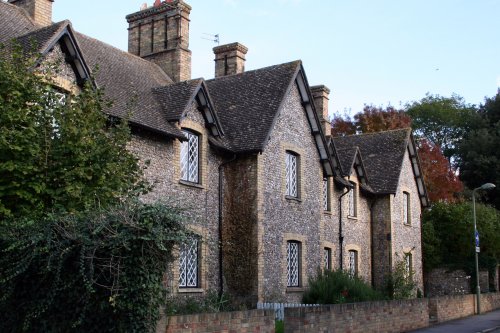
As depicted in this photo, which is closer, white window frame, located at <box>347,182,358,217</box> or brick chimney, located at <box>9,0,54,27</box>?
brick chimney, located at <box>9,0,54,27</box>

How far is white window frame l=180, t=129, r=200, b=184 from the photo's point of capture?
19859mm

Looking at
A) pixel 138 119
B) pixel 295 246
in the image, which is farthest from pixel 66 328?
pixel 295 246

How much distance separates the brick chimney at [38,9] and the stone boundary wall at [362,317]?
11832mm

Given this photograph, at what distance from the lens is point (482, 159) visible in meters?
47.7

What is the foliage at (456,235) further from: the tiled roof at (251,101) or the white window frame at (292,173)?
the tiled roof at (251,101)

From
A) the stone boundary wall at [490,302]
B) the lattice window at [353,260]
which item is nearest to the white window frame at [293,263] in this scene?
the lattice window at [353,260]

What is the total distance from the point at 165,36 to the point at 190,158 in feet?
23.0

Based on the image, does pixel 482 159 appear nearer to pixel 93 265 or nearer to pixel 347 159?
pixel 347 159

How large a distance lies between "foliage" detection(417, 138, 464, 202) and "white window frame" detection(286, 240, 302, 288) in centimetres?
2496

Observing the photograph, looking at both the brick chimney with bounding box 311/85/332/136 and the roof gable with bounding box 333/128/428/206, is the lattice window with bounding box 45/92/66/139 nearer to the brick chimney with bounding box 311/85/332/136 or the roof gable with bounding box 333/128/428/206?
the brick chimney with bounding box 311/85/332/136

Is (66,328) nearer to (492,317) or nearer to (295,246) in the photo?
(295,246)

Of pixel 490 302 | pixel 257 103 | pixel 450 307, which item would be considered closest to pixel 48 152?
pixel 257 103

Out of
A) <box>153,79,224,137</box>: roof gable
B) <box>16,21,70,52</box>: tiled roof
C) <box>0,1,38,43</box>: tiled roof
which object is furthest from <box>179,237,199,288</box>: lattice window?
<box>0,1,38,43</box>: tiled roof

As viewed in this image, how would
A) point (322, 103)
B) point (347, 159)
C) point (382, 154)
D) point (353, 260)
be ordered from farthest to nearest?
point (382, 154) → point (322, 103) → point (353, 260) → point (347, 159)
